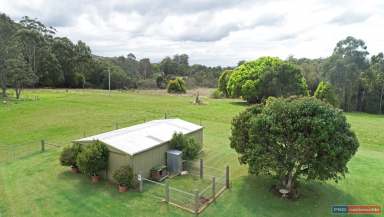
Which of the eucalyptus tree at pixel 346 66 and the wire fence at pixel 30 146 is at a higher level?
the eucalyptus tree at pixel 346 66

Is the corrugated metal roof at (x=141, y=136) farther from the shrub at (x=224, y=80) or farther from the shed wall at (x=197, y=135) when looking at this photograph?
the shrub at (x=224, y=80)

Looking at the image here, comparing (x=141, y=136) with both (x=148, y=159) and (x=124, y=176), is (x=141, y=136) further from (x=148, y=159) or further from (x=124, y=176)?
(x=124, y=176)

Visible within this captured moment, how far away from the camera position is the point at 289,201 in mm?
11141

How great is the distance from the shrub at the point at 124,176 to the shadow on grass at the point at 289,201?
14.8ft

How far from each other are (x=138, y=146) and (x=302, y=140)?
7.14 m

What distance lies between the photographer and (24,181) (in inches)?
505

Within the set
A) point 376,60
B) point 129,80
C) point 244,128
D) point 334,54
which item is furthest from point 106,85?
point 244,128

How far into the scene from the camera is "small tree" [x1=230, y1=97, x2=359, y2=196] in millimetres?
10141

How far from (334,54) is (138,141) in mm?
39293

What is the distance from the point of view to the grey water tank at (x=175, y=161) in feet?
46.0

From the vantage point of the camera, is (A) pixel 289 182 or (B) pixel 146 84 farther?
(B) pixel 146 84

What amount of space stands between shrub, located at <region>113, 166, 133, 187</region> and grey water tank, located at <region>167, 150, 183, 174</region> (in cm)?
264

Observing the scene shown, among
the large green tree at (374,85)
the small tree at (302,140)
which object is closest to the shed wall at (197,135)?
the small tree at (302,140)

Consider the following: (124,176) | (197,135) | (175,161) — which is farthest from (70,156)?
(197,135)
